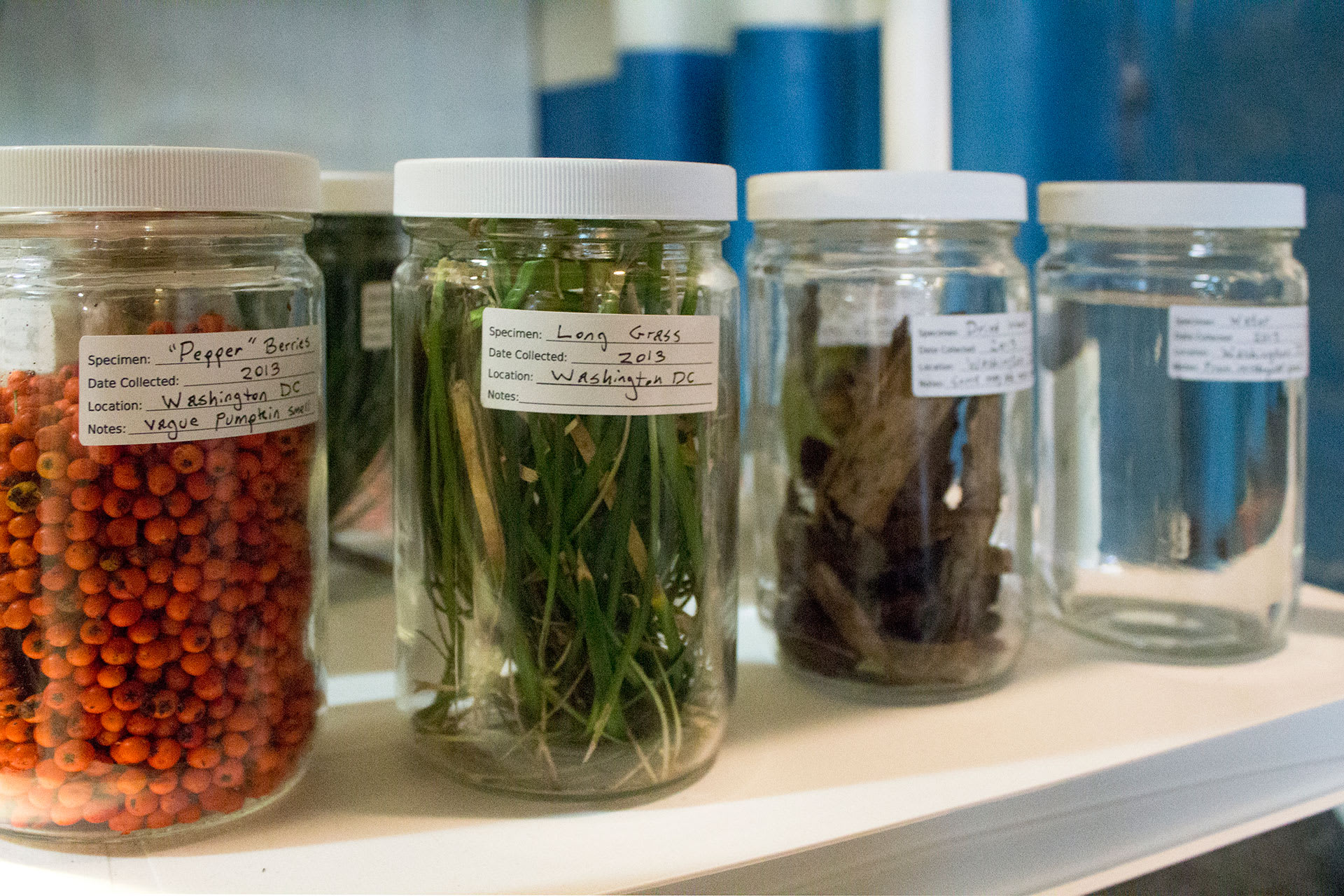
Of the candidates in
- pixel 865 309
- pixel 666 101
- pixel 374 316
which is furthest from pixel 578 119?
pixel 865 309

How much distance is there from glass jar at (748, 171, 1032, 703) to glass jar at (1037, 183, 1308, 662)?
0.32 feet

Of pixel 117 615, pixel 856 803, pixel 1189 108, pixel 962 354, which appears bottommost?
pixel 856 803

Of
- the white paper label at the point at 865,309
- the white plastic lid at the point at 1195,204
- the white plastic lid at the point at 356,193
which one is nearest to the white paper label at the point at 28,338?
the white plastic lid at the point at 356,193

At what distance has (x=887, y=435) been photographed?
0.63 m

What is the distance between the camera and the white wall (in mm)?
851

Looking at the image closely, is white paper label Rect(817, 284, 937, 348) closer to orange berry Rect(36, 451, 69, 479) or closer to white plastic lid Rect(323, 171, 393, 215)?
white plastic lid Rect(323, 171, 393, 215)

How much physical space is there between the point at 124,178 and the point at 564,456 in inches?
8.1

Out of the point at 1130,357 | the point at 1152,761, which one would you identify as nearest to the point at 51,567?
the point at 1152,761

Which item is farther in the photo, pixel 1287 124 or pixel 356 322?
pixel 1287 124

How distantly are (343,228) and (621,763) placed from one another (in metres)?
0.43

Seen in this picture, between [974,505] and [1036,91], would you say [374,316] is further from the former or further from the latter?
[1036,91]

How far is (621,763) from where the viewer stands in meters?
0.52

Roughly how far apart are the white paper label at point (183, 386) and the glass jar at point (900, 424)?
11.7 inches

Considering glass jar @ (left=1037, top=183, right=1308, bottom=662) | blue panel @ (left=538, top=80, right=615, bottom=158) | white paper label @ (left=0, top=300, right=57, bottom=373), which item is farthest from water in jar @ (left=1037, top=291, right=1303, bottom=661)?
white paper label @ (left=0, top=300, right=57, bottom=373)
